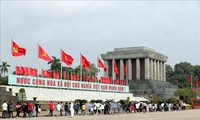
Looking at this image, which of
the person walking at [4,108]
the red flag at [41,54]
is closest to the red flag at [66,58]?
the red flag at [41,54]

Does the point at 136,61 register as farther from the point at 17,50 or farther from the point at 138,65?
the point at 17,50

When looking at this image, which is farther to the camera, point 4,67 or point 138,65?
point 4,67

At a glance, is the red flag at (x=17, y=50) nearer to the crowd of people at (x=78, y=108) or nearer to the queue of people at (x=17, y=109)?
the crowd of people at (x=78, y=108)

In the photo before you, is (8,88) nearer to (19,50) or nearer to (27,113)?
(19,50)

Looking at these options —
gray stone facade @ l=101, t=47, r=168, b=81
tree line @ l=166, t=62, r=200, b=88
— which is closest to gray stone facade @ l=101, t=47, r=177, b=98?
gray stone facade @ l=101, t=47, r=168, b=81

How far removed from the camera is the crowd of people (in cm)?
3167

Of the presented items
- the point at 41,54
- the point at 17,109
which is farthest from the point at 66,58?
the point at 17,109

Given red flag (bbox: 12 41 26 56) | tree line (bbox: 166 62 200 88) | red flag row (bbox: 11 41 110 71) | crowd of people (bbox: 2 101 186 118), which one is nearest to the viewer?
crowd of people (bbox: 2 101 186 118)

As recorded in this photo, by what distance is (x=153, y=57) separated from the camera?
89938 millimetres

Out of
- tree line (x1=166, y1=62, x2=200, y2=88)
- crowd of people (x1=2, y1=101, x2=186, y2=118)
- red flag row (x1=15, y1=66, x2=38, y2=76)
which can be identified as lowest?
crowd of people (x1=2, y1=101, x2=186, y2=118)

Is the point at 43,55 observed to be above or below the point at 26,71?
above

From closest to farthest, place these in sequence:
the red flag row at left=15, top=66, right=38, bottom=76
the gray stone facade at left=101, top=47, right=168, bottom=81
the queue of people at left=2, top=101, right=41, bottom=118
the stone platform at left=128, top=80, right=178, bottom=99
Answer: the queue of people at left=2, top=101, right=41, bottom=118 → the red flag row at left=15, top=66, right=38, bottom=76 → the stone platform at left=128, top=80, right=178, bottom=99 → the gray stone facade at left=101, top=47, right=168, bottom=81

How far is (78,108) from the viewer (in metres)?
36.8

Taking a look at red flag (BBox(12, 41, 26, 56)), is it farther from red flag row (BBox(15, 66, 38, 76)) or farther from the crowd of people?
the crowd of people
